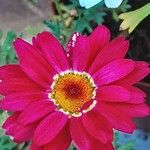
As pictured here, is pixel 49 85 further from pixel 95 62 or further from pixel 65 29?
pixel 65 29

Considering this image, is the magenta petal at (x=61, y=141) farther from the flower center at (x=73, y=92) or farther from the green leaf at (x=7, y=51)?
the green leaf at (x=7, y=51)

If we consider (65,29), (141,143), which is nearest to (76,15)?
(65,29)

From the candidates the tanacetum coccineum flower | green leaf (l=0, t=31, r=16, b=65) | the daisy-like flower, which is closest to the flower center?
the tanacetum coccineum flower

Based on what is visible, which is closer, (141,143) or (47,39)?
(47,39)

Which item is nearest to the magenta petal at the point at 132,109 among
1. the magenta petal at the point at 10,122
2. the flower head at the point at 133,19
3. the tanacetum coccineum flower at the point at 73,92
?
the tanacetum coccineum flower at the point at 73,92

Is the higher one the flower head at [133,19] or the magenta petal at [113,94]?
the magenta petal at [113,94]

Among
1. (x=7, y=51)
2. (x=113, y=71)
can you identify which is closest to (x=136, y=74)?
(x=113, y=71)
